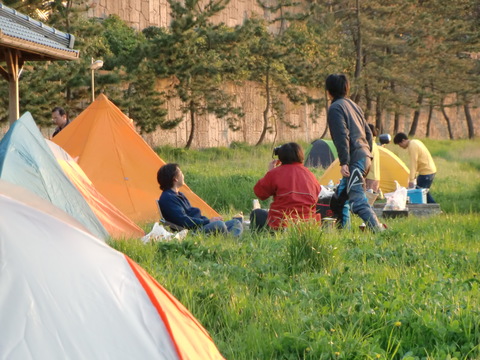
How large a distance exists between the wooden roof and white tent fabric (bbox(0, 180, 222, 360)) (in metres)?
6.02

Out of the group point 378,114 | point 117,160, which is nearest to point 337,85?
point 117,160

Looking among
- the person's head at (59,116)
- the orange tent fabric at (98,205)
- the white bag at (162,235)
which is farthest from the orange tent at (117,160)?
the white bag at (162,235)

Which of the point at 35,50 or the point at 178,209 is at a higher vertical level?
the point at 35,50

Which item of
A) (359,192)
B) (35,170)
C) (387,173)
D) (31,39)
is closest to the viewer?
(35,170)

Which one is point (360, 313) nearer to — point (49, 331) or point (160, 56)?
point (49, 331)

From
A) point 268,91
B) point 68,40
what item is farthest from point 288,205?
point 268,91

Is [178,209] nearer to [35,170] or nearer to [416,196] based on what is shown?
[35,170]

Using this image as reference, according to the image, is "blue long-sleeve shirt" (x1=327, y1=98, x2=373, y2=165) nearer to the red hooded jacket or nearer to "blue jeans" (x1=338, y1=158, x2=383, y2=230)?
"blue jeans" (x1=338, y1=158, x2=383, y2=230)

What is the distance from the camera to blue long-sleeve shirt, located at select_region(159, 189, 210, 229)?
7.39 meters

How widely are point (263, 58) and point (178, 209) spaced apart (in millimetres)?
20283

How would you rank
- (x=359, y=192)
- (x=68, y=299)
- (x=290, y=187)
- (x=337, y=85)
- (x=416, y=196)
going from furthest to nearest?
1. (x=416, y=196)
2. (x=337, y=85)
3. (x=359, y=192)
4. (x=290, y=187)
5. (x=68, y=299)

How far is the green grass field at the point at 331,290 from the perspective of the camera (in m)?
3.99

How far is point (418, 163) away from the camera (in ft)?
38.0

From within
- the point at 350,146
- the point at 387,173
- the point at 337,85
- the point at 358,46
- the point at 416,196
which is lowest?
the point at 416,196
